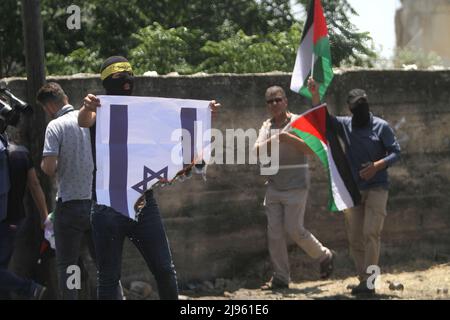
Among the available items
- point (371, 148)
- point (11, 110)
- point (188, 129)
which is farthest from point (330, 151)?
point (11, 110)

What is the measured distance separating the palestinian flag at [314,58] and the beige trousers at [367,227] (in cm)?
97

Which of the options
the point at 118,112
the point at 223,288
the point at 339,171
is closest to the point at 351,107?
the point at 339,171

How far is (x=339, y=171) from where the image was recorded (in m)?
8.00

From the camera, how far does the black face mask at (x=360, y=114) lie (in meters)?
8.09

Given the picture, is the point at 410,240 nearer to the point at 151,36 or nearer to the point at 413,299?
the point at 413,299

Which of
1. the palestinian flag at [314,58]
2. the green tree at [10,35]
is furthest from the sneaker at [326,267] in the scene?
the green tree at [10,35]

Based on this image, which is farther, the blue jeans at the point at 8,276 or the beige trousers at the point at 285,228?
the beige trousers at the point at 285,228

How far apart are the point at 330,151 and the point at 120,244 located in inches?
98.5

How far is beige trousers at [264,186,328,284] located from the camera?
27.6ft

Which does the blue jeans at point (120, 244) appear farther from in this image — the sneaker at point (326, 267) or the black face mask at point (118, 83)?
the sneaker at point (326, 267)

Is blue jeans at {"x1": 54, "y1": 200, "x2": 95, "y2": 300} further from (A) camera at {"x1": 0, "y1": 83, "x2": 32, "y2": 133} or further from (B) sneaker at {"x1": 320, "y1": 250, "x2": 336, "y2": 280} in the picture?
(B) sneaker at {"x1": 320, "y1": 250, "x2": 336, "y2": 280}

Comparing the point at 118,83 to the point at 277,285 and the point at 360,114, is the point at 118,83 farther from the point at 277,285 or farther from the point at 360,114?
the point at 277,285

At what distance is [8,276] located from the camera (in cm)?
712

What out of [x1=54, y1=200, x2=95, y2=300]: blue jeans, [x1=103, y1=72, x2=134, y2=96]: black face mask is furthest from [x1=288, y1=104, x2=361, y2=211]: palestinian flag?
[x1=103, y1=72, x2=134, y2=96]: black face mask
